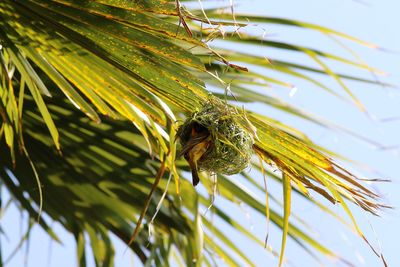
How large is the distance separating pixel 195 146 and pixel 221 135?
0.13ft

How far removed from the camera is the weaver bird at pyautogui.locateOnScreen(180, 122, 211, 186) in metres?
1.06

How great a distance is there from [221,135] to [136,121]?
15 cm

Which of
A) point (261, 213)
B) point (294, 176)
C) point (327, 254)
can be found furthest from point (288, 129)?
point (294, 176)

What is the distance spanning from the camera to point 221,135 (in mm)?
1084

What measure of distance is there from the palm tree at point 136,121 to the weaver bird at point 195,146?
0.03 m

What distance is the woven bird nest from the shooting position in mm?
1071

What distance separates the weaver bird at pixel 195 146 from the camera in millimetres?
1056

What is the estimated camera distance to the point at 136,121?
3.85 feet

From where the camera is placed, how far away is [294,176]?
1072 millimetres

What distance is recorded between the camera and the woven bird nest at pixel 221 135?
1071mm

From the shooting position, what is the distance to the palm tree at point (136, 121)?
1.05 m

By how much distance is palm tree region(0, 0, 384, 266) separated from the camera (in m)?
1.05

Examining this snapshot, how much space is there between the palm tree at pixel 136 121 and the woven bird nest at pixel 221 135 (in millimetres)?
12

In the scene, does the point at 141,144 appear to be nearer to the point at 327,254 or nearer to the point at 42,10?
the point at 327,254
